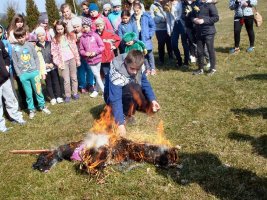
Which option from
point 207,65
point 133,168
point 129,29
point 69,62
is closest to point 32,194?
point 133,168

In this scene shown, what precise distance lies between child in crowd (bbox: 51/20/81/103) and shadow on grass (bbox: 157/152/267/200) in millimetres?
4451

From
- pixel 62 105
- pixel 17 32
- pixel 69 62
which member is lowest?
pixel 62 105

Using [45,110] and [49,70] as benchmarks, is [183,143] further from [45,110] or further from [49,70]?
[49,70]

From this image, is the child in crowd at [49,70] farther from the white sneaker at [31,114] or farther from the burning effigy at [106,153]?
the burning effigy at [106,153]

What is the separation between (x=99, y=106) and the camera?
7.83 meters

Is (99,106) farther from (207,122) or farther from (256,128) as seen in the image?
(256,128)

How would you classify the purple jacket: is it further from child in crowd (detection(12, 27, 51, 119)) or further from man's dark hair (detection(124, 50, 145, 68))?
man's dark hair (detection(124, 50, 145, 68))

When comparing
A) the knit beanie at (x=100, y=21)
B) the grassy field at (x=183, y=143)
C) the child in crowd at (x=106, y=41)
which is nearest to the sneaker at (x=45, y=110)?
the grassy field at (x=183, y=143)

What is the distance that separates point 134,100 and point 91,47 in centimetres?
259

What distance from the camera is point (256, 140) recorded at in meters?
5.34

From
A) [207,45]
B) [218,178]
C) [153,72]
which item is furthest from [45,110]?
[218,178]

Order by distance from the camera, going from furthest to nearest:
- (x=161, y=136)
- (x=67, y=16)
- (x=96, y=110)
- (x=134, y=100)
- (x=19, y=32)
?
(x=67, y=16) < (x=96, y=110) < (x=19, y=32) < (x=134, y=100) < (x=161, y=136)

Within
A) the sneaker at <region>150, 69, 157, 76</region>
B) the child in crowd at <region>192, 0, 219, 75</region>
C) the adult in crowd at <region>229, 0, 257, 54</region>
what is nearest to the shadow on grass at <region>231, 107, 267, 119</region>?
the child in crowd at <region>192, 0, 219, 75</region>

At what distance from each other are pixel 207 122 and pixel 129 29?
4.31 metres
